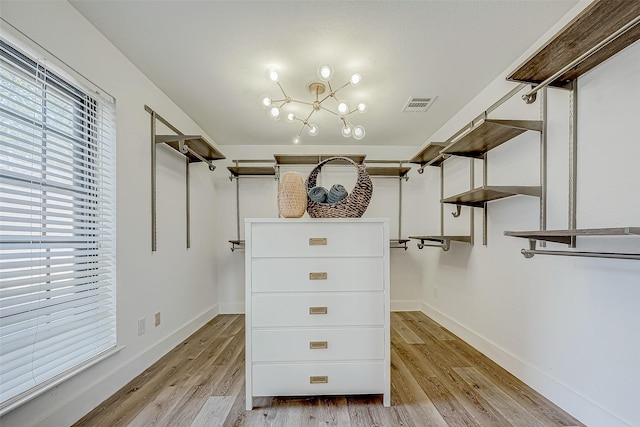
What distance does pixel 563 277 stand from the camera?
1652 mm

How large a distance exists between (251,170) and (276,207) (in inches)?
21.8

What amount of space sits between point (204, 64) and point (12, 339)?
182 centimetres

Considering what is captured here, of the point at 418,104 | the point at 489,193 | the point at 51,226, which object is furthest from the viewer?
the point at 418,104

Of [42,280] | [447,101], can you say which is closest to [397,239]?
[447,101]

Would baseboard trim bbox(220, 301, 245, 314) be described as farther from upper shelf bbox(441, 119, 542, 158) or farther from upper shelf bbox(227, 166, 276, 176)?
upper shelf bbox(441, 119, 542, 158)

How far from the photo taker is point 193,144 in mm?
2803

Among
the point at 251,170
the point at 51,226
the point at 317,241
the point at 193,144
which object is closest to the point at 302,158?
the point at 251,170

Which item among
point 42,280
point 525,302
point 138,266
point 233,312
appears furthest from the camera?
point 233,312

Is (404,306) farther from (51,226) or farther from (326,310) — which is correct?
(51,226)

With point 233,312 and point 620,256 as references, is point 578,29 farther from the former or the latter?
point 233,312

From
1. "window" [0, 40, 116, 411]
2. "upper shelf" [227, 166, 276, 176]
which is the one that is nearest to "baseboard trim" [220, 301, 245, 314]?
"upper shelf" [227, 166, 276, 176]

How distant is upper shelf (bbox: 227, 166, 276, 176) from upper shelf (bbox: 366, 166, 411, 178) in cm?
121

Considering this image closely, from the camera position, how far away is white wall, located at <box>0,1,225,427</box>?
4.71 feet

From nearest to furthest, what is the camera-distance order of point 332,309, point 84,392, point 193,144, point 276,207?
point 84,392
point 332,309
point 193,144
point 276,207
